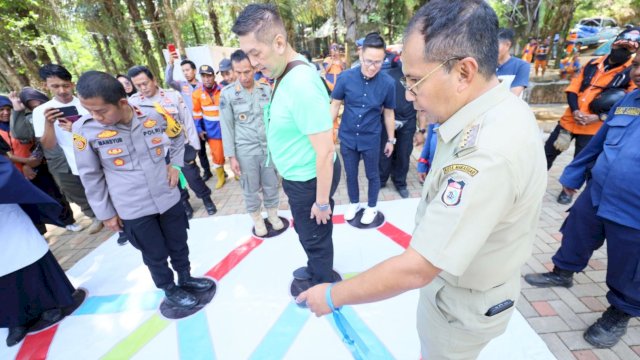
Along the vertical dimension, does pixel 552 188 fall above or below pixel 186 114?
below

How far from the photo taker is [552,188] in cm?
403

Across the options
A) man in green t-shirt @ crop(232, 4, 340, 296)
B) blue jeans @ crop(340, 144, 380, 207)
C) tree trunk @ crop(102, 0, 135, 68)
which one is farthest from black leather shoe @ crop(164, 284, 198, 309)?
tree trunk @ crop(102, 0, 135, 68)

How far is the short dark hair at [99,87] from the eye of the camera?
68.4 inches

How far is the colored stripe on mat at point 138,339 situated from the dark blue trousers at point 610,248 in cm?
330

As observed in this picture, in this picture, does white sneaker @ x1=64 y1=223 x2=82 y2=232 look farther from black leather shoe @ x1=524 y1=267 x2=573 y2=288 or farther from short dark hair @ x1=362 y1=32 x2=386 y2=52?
black leather shoe @ x1=524 y1=267 x2=573 y2=288

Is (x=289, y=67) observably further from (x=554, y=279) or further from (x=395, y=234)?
(x=554, y=279)

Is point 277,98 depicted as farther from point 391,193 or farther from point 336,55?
point 336,55

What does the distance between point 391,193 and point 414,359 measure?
2.61 metres

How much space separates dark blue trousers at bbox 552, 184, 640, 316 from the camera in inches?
68.8

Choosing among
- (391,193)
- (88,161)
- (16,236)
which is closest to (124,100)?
(88,161)

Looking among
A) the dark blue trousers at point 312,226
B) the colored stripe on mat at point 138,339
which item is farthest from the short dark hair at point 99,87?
the colored stripe on mat at point 138,339

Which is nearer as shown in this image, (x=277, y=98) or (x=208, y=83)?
(x=277, y=98)

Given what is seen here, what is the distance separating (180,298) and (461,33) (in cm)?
279

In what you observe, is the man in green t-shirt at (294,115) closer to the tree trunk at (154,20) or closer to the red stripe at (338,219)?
the red stripe at (338,219)
